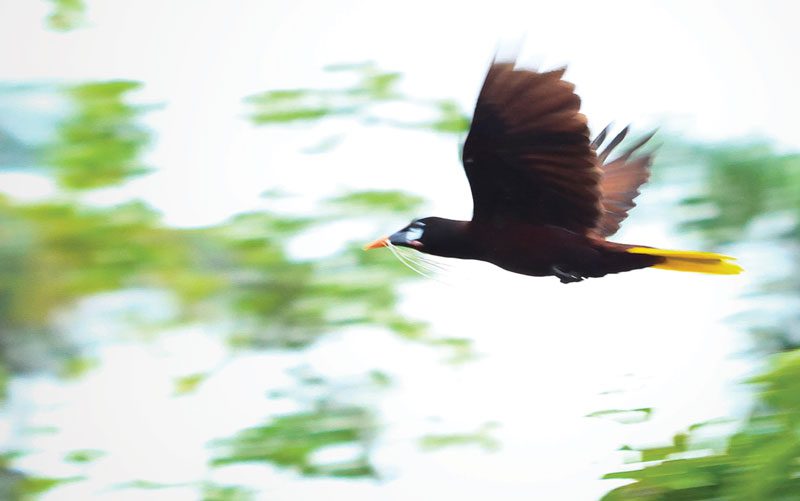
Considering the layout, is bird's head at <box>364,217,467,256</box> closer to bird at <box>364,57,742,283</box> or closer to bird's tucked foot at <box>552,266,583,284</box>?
bird at <box>364,57,742,283</box>

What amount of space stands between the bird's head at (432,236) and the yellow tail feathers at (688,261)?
348 mm

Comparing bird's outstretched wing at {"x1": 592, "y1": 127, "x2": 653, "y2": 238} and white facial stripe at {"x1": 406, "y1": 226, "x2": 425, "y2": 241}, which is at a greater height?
bird's outstretched wing at {"x1": 592, "y1": 127, "x2": 653, "y2": 238}

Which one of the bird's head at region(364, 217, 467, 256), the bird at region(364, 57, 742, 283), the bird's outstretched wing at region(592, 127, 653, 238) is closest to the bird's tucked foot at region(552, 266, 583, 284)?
the bird at region(364, 57, 742, 283)

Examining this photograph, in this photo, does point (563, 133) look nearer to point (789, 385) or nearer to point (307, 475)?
point (789, 385)

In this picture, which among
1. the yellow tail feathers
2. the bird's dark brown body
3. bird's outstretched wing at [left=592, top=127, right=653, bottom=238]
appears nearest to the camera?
the bird's dark brown body

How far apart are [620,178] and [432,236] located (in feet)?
3.18

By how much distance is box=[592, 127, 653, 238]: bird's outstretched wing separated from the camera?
2512mm

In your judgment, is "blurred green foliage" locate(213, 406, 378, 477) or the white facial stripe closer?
the white facial stripe

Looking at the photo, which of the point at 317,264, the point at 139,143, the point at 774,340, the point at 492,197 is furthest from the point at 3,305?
the point at 774,340

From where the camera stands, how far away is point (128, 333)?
2.86 meters

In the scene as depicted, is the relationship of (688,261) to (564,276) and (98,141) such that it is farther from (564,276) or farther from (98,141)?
(98,141)

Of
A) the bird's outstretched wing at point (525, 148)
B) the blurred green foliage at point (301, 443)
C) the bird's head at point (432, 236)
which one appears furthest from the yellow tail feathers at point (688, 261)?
the blurred green foliage at point (301, 443)

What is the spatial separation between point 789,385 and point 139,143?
1688 millimetres

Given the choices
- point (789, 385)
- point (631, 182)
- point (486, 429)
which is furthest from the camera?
point (486, 429)
